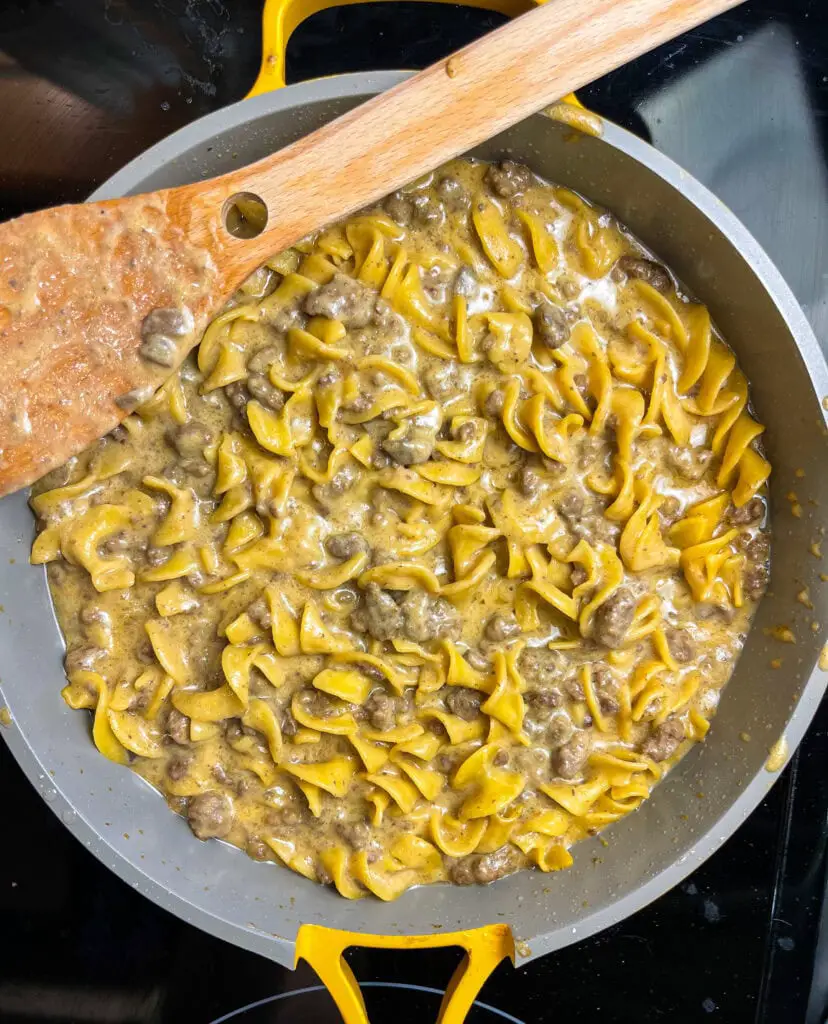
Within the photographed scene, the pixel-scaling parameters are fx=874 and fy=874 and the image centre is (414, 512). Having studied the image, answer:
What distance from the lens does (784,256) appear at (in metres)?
3.17

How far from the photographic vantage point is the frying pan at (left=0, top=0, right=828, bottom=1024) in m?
2.57

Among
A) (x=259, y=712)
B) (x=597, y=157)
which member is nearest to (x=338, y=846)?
(x=259, y=712)

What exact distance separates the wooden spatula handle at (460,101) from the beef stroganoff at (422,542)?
1.04ft

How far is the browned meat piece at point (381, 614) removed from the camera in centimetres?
A: 278

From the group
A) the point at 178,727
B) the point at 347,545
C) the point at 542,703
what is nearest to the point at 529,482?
the point at 347,545

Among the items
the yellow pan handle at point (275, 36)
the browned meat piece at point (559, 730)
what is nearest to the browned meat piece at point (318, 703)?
the browned meat piece at point (559, 730)

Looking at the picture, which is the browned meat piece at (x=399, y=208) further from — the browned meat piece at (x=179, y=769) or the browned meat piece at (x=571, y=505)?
the browned meat piece at (x=179, y=769)

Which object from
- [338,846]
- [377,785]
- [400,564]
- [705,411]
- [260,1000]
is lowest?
[260,1000]

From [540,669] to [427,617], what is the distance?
0.42 meters

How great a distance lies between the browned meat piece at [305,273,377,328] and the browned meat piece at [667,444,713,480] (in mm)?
1097

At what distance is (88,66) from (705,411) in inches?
98.0

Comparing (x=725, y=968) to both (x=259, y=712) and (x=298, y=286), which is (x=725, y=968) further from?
(x=298, y=286)

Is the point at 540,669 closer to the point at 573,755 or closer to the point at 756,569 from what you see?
the point at 573,755

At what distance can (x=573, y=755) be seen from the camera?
2889 millimetres
